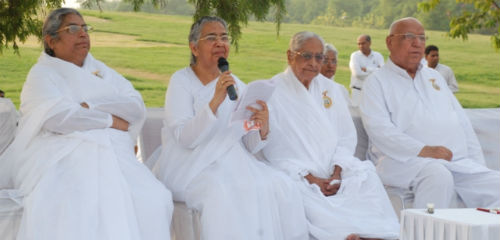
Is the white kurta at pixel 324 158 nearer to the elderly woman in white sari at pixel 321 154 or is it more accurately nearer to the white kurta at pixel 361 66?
the elderly woman in white sari at pixel 321 154

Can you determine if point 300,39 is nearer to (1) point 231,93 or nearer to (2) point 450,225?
(1) point 231,93

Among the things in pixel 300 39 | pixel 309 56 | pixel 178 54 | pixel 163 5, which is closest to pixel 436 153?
pixel 309 56

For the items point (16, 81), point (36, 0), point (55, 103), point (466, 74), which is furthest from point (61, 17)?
point (466, 74)

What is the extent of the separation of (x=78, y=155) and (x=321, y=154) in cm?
180

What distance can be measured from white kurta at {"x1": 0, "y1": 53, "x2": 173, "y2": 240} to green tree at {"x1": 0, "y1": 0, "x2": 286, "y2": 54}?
5.03 feet

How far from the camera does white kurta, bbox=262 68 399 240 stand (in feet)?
14.9

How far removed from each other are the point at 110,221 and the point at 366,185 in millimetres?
1803

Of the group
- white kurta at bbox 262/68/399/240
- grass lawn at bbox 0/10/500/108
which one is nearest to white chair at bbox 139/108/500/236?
white kurta at bbox 262/68/399/240

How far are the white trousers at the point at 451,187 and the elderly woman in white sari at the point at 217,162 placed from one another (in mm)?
1130

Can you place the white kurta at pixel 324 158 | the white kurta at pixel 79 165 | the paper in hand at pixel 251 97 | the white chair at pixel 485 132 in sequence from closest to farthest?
the white kurta at pixel 79 165 → the paper in hand at pixel 251 97 → the white kurta at pixel 324 158 → the white chair at pixel 485 132

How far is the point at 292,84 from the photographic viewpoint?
5.33 m

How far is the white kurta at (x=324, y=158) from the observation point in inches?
179

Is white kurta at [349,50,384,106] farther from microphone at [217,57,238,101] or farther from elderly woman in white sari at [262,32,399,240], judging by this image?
microphone at [217,57,238,101]

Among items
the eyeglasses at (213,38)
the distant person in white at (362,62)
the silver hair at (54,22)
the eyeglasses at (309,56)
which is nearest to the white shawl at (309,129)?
the eyeglasses at (309,56)
